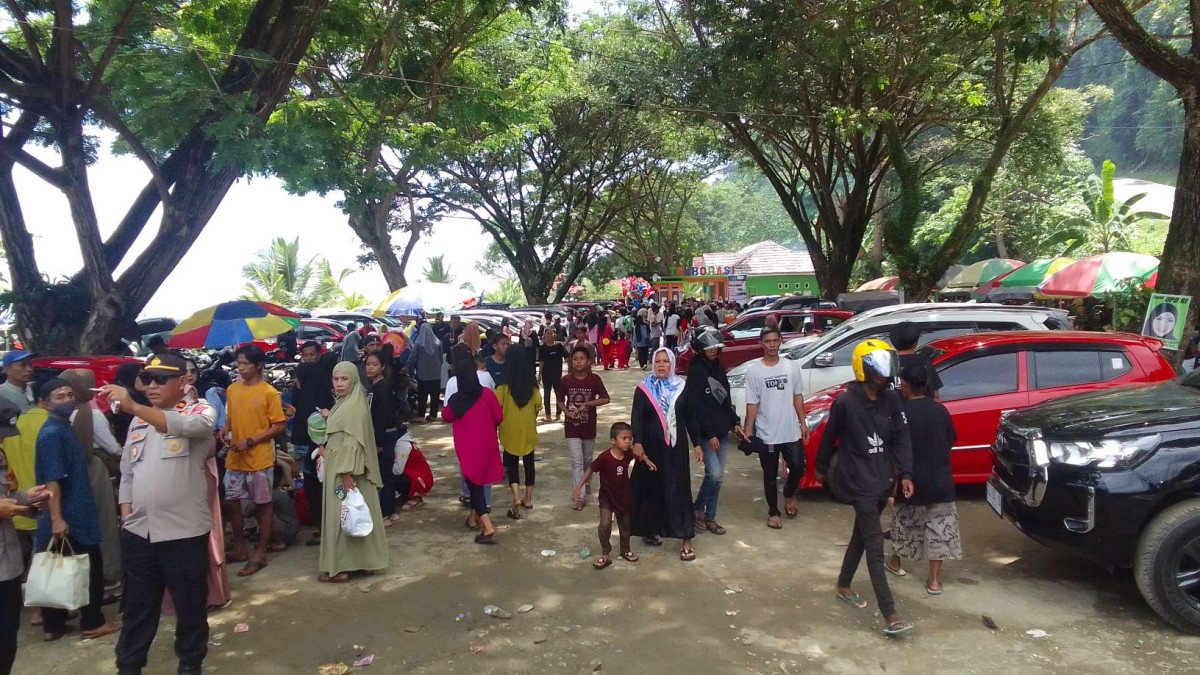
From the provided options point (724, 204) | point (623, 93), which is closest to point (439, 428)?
point (623, 93)

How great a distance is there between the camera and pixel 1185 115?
880 centimetres

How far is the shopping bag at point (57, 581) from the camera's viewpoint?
4.07 metres

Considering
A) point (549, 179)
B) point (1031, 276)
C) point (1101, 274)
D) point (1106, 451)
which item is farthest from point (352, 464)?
point (549, 179)

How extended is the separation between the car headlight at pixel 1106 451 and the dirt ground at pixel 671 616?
37.8 inches

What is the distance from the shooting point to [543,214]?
3188cm

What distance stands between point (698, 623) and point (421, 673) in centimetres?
168

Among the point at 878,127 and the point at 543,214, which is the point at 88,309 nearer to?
the point at 878,127

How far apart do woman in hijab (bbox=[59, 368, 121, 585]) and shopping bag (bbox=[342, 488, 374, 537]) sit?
4.66 ft

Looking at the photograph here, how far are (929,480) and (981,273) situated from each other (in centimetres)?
2059

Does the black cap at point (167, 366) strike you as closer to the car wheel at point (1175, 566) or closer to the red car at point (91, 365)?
the red car at point (91, 365)

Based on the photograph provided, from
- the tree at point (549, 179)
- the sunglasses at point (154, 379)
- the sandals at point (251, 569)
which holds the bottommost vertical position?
the sandals at point (251, 569)

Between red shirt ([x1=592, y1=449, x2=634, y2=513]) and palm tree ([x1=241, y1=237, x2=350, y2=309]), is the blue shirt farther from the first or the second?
palm tree ([x1=241, y1=237, x2=350, y2=309])

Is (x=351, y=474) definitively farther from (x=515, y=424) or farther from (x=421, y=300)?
(x=421, y=300)

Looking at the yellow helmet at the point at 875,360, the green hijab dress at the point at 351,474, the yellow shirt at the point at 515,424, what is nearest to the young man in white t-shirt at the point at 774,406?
the yellow helmet at the point at 875,360
